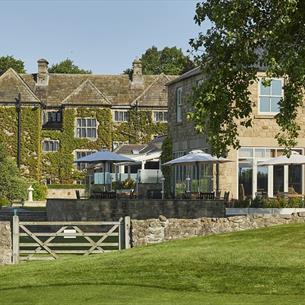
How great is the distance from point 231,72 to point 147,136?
53447 millimetres

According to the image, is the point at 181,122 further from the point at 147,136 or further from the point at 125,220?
the point at 147,136

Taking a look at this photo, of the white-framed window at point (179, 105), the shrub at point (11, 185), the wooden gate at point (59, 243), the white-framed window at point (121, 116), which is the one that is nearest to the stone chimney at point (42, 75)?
the white-framed window at point (121, 116)

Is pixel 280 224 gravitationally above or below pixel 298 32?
below

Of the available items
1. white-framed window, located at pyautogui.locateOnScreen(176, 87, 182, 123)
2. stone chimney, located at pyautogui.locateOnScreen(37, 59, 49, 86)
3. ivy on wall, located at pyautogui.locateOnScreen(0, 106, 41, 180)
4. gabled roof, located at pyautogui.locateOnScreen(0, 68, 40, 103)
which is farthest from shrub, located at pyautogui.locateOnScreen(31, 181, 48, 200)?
white-framed window, located at pyautogui.locateOnScreen(176, 87, 182, 123)

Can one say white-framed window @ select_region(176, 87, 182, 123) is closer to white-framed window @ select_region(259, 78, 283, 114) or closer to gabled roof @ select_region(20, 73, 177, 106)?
white-framed window @ select_region(259, 78, 283, 114)

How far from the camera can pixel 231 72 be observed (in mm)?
23062

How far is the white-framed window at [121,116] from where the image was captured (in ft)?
251

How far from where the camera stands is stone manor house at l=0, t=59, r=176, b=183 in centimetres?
7356

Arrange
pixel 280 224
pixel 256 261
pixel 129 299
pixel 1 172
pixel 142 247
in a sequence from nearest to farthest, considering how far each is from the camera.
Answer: pixel 129 299
pixel 256 261
pixel 142 247
pixel 280 224
pixel 1 172

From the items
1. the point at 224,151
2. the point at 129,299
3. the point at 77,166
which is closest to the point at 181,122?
the point at 224,151

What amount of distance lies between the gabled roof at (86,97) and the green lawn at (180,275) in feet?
165

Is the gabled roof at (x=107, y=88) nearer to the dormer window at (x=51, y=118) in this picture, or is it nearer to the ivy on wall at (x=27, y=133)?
the dormer window at (x=51, y=118)

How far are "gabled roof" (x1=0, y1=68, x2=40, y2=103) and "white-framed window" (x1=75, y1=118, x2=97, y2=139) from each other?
4.40 m

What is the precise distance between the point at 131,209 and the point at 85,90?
4184 cm
